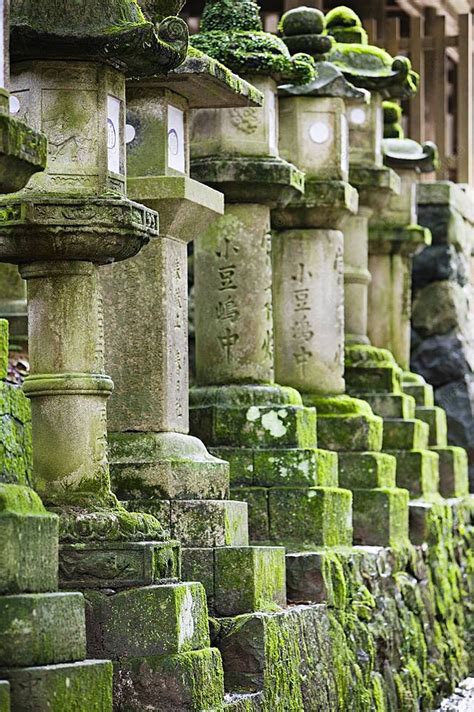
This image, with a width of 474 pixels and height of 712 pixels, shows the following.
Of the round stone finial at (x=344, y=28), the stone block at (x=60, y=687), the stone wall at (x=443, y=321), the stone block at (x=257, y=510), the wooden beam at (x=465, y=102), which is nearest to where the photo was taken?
the stone block at (x=60, y=687)

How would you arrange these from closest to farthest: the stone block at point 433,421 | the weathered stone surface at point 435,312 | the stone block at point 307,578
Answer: the stone block at point 307,578, the stone block at point 433,421, the weathered stone surface at point 435,312

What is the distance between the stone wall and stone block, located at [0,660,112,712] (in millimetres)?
15621

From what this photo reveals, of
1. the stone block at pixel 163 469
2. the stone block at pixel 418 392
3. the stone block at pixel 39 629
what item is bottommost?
the stone block at pixel 39 629

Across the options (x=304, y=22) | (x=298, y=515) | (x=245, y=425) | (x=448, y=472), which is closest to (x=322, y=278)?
(x=304, y=22)

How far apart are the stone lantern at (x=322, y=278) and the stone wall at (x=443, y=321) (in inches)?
303

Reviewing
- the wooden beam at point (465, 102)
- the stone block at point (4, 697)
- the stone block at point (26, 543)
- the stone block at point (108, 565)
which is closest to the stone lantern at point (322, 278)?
the stone block at point (108, 565)

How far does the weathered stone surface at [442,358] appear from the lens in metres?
26.5

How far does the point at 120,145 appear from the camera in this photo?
12500 millimetres

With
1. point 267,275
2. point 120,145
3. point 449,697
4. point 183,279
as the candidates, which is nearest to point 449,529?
point 449,697

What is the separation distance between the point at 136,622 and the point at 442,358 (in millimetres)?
14847

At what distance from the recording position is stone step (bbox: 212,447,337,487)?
16094mm

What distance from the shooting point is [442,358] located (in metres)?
26.5

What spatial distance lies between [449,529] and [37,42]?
10550mm

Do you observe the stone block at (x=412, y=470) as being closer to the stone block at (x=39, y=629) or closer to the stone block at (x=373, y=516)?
the stone block at (x=373, y=516)
